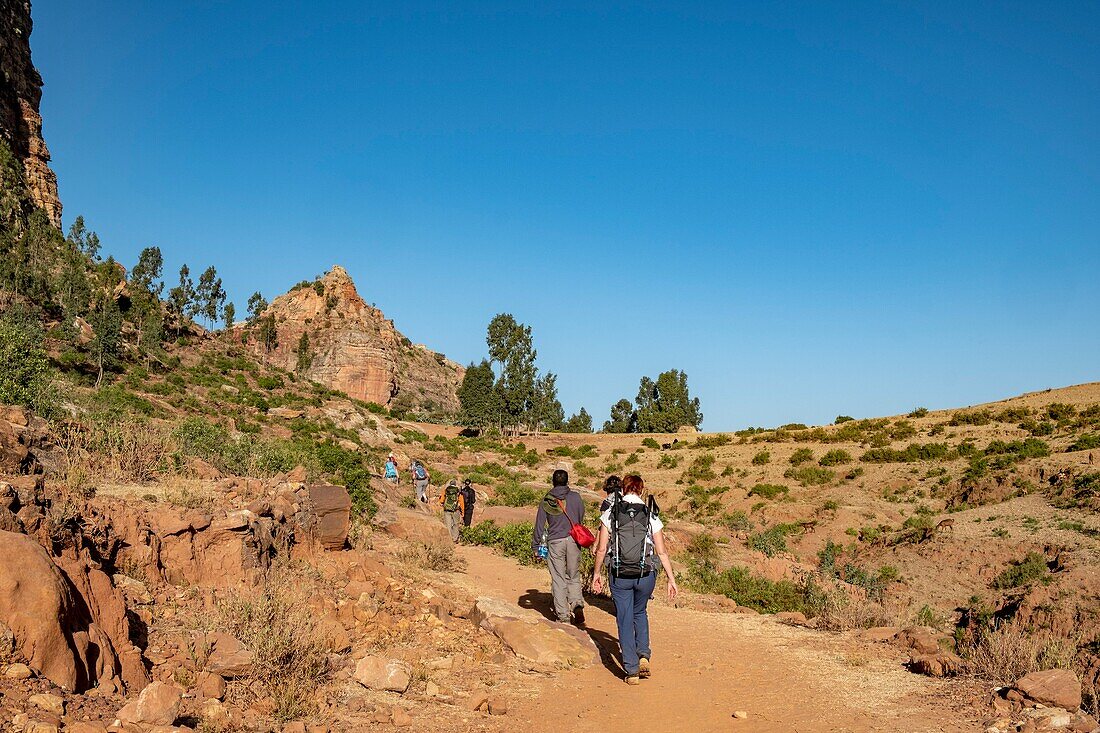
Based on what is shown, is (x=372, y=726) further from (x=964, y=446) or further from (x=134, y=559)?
(x=964, y=446)

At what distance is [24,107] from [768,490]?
285 ft

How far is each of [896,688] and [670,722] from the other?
97.2 inches

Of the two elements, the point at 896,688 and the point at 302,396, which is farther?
the point at 302,396

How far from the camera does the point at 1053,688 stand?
5320 millimetres

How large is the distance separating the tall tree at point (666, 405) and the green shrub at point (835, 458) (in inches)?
1525

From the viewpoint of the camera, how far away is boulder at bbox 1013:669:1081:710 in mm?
5215

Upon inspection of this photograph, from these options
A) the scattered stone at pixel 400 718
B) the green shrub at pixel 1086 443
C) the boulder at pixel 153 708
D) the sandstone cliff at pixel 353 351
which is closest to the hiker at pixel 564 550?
the scattered stone at pixel 400 718

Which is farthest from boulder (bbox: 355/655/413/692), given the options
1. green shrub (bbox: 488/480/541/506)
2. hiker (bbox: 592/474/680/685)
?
green shrub (bbox: 488/480/541/506)

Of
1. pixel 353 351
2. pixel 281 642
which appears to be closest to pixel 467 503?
pixel 281 642

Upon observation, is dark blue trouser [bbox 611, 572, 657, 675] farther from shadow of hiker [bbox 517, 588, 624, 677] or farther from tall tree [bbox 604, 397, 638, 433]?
tall tree [bbox 604, 397, 638, 433]

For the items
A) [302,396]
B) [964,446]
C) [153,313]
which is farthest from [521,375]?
[964,446]

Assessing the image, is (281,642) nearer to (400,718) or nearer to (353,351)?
(400,718)

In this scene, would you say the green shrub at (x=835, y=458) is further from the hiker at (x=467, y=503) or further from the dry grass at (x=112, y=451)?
the dry grass at (x=112, y=451)

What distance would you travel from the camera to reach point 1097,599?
47.0 ft
